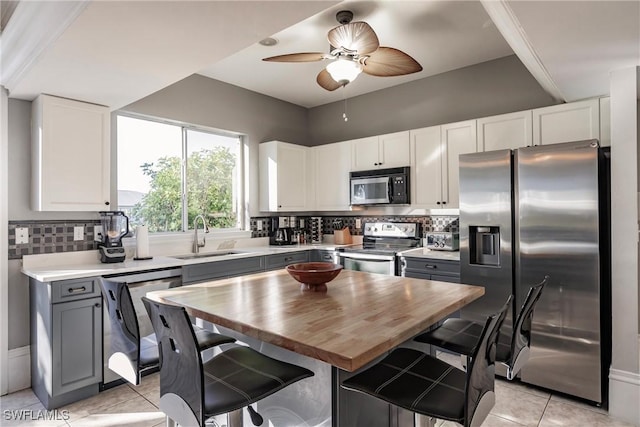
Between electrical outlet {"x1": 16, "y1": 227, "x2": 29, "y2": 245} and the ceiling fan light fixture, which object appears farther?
electrical outlet {"x1": 16, "y1": 227, "x2": 29, "y2": 245}

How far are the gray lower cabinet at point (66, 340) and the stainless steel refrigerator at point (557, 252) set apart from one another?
2.95 metres

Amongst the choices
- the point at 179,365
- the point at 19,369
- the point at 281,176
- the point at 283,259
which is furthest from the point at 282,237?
the point at 179,365

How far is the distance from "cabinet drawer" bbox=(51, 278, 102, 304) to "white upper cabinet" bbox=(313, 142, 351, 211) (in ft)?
8.97

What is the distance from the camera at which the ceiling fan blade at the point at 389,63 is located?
2.47m

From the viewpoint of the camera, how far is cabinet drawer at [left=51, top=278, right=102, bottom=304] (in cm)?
247

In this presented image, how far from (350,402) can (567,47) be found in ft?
7.19

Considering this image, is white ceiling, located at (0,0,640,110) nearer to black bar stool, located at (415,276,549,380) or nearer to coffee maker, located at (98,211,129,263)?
coffee maker, located at (98,211,129,263)

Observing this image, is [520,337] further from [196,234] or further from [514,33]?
[196,234]

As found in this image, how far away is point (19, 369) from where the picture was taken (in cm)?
280

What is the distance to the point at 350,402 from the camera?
145 cm

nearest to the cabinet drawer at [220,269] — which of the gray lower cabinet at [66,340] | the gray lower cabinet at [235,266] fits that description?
the gray lower cabinet at [235,266]

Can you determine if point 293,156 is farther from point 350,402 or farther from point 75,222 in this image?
point 350,402

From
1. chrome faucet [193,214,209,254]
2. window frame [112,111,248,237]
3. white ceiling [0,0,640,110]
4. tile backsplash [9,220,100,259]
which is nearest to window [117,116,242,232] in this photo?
window frame [112,111,248,237]

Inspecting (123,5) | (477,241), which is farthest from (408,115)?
(123,5)
